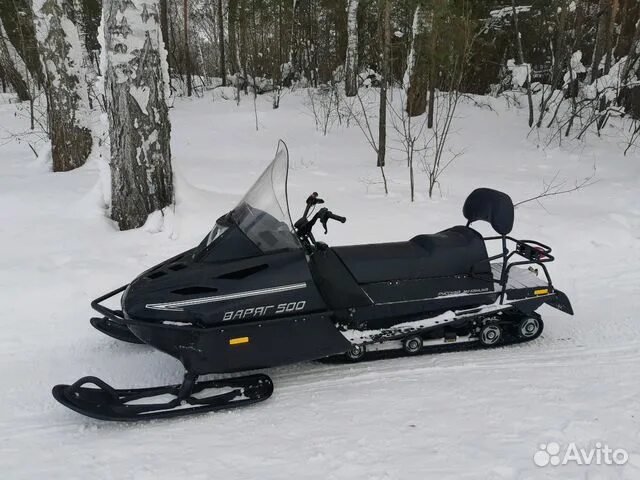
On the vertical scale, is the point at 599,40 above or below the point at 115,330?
above

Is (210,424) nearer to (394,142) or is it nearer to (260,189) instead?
(260,189)

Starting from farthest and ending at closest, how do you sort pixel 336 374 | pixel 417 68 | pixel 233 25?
pixel 233 25, pixel 417 68, pixel 336 374

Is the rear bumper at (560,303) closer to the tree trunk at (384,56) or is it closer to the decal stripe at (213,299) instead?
the decal stripe at (213,299)

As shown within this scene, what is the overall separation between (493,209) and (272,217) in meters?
1.48

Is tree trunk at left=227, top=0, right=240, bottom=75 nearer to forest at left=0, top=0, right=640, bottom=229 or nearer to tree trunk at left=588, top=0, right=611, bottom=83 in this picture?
forest at left=0, top=0, right=640, bottom=229

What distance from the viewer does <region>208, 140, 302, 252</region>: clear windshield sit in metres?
2.95

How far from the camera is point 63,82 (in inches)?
275

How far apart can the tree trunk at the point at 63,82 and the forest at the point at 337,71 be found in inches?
0.6

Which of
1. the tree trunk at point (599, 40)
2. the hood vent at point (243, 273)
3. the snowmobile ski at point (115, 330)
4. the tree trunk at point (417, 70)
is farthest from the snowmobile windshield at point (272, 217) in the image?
the tree trunk at point (599, 40)

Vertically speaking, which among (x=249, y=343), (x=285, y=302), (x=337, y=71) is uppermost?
(x=337, y=71)

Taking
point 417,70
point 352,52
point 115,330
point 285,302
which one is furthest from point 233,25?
point 285,302

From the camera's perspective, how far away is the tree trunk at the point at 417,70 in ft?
32.8

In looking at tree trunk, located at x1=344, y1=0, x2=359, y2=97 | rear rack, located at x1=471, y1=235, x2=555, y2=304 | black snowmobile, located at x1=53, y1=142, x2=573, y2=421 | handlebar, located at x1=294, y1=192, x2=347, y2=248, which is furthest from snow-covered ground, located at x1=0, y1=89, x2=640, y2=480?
tree trunk, located at x1=344, y1=0, x2=359, y2=97

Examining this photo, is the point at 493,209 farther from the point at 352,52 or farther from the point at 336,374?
the point at 352,52
